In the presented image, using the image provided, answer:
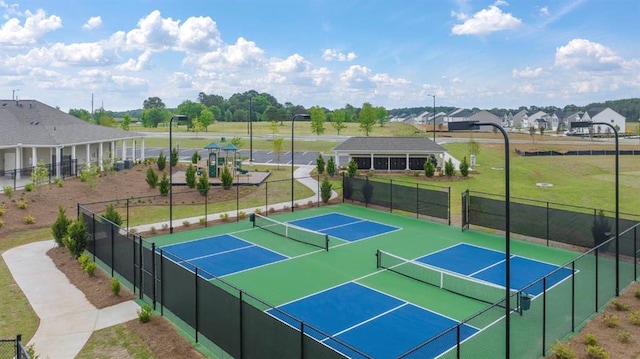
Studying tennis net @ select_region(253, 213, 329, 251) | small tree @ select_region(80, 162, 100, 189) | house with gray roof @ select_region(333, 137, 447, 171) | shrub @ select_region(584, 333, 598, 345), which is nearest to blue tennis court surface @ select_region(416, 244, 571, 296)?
shrub @ select_region(584, 333, 598, 345)

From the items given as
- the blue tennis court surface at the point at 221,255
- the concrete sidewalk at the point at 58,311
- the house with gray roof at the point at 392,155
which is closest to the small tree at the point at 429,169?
the house with gray roof at the point at 392,155

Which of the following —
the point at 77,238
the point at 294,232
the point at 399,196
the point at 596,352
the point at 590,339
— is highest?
the point at 399,196

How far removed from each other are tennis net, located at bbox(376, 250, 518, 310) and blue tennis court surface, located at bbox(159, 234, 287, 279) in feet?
15.8

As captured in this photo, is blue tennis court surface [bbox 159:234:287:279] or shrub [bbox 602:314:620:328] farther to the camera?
blue tennis court surface [bbox 159:234:287:279]

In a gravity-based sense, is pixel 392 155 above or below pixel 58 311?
above

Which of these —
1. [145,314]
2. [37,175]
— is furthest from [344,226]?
[37,175]

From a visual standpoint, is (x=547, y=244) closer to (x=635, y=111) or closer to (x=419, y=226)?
(x=419, y=226)

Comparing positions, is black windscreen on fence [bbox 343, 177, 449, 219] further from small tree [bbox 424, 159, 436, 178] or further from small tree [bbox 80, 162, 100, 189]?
small tree [bbox 80, 162, 100, 189]

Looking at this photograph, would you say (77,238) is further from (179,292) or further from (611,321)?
(611,321)

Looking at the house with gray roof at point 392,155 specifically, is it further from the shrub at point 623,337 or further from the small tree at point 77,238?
the shrub at point 623,337

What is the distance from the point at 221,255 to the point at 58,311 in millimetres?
7440

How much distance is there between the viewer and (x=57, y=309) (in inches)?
582

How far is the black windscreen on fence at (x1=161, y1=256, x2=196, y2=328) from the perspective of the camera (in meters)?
12.8

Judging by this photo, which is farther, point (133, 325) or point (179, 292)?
point (133, 325)
